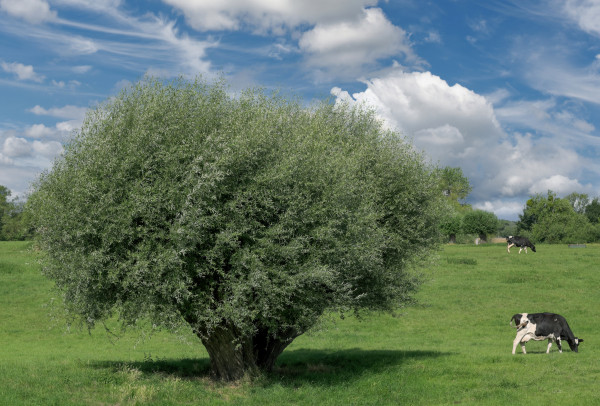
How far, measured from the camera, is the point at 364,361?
29188 mm

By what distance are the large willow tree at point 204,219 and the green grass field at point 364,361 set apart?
6.44 ft

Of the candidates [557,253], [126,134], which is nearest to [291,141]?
[126,134]

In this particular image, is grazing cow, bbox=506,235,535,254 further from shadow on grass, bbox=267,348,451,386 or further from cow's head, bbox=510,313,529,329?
shadow on grass, bbox=267,348,451,386

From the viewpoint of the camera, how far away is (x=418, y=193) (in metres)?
28.6

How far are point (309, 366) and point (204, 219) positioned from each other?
12606 mm

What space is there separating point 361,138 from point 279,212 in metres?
9.49

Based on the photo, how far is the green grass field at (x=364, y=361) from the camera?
22312 mm

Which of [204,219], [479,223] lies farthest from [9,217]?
[204,219]

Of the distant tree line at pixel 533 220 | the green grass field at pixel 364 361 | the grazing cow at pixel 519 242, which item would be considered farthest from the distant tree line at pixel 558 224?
the green grass field at pixel 364 361

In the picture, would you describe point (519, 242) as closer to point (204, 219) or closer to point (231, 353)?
point (231, 353)

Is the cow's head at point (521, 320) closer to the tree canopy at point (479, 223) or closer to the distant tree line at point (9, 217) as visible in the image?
the tree canopy at point (479, 223)

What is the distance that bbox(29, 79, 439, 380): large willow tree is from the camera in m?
20.1

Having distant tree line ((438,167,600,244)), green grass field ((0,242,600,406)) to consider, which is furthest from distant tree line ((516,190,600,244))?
green grass field ((0,242,600,406))

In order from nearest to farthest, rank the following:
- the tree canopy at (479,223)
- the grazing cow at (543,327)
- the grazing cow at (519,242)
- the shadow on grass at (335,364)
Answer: the shadow on grass at (335,364), the grazing cow at (543,327), the grazing cow at (519,242), the tree canopy at (479,223)
